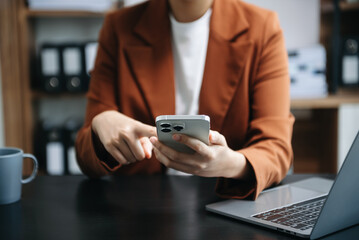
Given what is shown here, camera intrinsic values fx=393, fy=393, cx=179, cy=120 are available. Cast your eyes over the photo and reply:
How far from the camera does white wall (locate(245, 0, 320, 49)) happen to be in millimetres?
2537

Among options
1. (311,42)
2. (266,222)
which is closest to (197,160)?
(266,222)

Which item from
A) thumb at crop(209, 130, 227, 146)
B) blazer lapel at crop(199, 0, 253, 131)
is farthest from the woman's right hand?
blazer lapel at crop(199, 0, 253, 131)

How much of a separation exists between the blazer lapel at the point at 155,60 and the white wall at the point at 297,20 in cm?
149

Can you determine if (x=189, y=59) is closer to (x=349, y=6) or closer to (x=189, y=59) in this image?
(x=189, y=59)

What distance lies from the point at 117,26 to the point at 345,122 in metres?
1.48

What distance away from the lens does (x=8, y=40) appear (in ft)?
7.42

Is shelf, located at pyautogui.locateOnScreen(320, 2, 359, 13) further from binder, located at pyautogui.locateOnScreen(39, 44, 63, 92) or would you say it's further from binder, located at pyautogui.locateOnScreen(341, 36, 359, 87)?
binder, located at pyautogui.locateOnScreen(39, 44, 63, 92)

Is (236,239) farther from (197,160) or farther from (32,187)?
(32,187)

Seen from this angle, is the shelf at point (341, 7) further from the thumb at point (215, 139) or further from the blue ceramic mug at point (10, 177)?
Answer: the blue ceramic mug at point (10, 177)

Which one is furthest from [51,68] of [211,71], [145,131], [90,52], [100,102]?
[145,131]

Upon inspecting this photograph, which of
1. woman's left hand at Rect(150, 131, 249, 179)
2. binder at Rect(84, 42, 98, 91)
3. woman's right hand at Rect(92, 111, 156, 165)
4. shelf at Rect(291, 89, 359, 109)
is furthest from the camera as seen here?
binder at Rect(84, 42, 98, 91)

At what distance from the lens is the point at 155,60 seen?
47.4 inches

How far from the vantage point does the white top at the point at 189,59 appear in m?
1.21

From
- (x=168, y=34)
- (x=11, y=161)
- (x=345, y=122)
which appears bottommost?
(x=345, y=122)
